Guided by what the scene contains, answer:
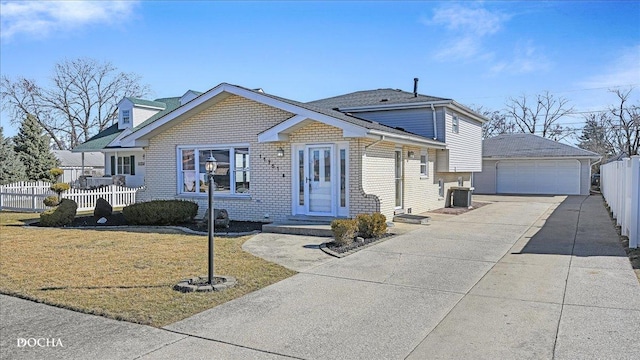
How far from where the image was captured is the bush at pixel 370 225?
1035 centimetres

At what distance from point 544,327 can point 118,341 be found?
14.4 ft

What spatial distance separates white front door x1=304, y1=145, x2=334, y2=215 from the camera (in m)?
12.6

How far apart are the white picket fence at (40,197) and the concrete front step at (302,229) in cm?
981

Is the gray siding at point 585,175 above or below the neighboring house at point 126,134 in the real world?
below

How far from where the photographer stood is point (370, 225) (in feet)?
34.1

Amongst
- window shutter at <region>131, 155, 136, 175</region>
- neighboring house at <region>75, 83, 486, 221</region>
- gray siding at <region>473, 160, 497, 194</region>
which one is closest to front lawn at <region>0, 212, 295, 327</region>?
neighboring house at <region>75, 83, 486, 221</region>

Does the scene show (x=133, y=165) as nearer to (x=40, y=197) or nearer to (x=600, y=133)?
(x=40, y=197)

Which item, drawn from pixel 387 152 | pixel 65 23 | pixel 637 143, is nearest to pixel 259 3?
pixel 387 152

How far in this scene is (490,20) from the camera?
1346cm

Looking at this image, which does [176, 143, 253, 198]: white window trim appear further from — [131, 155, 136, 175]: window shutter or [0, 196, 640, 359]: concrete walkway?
[131, 155, 136, 175]: window shutter

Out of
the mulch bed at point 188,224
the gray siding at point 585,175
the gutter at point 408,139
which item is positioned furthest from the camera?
the gray siding at point 585,175

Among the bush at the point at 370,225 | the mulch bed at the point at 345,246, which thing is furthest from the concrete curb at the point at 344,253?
the bush at the point at 370,225

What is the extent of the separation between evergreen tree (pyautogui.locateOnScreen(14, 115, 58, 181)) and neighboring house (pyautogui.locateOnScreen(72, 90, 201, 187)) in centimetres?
494

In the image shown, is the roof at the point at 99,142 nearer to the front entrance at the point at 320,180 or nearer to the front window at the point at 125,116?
the front window at the point at 125,116
